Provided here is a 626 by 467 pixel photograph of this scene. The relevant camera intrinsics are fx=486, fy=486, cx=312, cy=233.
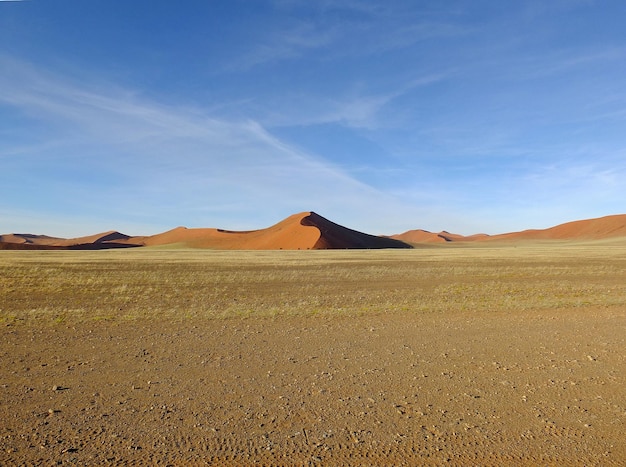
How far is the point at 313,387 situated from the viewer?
7109 mm

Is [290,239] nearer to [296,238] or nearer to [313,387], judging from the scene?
[296,238]

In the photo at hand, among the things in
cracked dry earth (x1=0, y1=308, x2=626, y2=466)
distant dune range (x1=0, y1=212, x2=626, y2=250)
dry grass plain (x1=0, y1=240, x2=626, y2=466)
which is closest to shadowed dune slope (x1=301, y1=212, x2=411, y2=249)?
distant dune range (x1=0, y1=212, x2=626, y2=250)

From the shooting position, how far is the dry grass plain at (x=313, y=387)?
16.7ft

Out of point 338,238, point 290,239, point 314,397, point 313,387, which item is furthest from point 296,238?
point 314,397

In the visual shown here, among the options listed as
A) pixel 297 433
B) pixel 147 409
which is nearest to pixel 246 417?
pixel 297 433

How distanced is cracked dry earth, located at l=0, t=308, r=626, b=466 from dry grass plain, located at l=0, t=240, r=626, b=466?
1.1 inches

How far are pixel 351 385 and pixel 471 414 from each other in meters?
1.82

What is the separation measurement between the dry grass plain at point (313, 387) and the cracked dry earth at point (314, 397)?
0.03m

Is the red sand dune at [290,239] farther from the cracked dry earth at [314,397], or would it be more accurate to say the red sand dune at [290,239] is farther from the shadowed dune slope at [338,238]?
the cracked dry earth at [314,397]

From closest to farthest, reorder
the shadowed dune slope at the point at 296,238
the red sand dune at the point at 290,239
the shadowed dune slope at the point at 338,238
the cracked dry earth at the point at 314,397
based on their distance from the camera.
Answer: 1. the cracked dry earth at the point at 314,397
2. the shadowed dune slope at the point at 338,238
3. the shadowed dune slope at the point at 296,238
4. the red sand dune at the point at 290,239

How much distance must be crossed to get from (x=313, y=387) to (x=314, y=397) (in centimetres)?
44

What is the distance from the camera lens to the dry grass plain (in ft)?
16.7

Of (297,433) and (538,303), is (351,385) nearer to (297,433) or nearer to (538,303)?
(297,433)

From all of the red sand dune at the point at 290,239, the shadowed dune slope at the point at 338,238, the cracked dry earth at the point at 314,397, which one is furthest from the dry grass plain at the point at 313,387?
the shadowed dune slope at the point at 338,238
